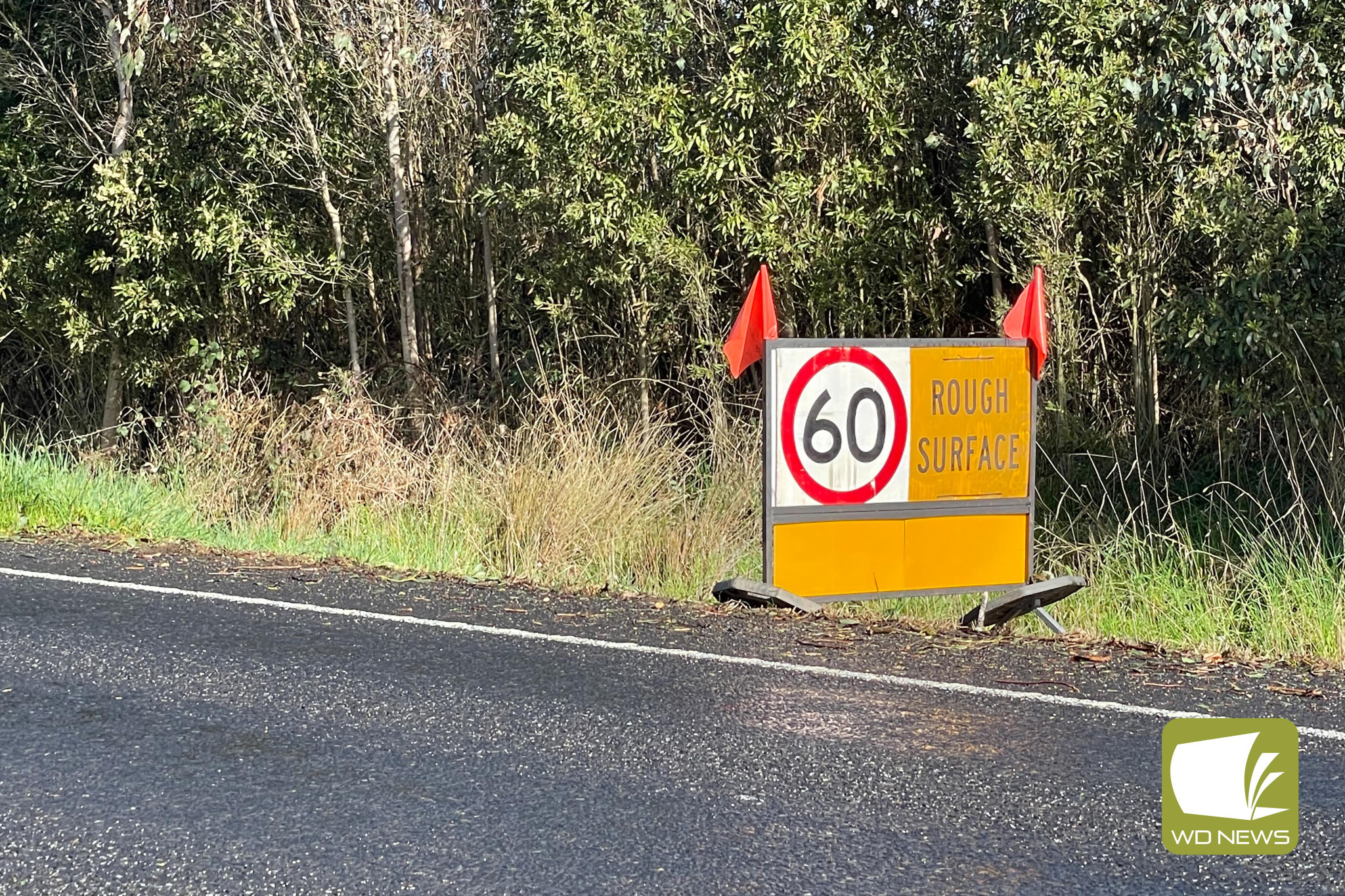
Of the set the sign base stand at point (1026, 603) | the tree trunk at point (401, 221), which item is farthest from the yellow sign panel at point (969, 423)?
the tree trunk at point (401, 221)

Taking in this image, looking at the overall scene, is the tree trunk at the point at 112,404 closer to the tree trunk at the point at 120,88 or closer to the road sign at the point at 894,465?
the tree trunk at the point at 120,88

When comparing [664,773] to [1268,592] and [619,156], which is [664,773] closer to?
[1268,592]

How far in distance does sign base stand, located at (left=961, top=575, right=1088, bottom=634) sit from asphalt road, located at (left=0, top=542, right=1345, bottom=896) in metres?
1.52

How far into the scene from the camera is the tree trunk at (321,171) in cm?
1366

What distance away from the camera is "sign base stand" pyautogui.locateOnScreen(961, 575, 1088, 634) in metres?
6.63

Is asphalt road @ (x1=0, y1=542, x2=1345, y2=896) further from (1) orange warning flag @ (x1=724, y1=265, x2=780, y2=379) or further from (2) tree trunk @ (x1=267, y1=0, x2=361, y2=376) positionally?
(2) tree trunk @ (x1=267, y1=0, x2=361, y2=376)

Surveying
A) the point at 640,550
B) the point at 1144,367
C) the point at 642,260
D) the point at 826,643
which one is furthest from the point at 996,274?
the point at 826,643

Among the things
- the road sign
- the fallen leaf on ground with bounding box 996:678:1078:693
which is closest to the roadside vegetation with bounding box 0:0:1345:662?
the road sign

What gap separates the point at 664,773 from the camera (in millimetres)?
4324

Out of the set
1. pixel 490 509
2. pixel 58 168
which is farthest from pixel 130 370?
pixel 490 509

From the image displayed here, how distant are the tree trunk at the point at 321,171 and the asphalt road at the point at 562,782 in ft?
28.6

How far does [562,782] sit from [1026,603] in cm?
325

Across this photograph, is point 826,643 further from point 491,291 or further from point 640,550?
point 491,291

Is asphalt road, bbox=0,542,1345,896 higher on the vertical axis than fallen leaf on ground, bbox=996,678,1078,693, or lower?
lower
